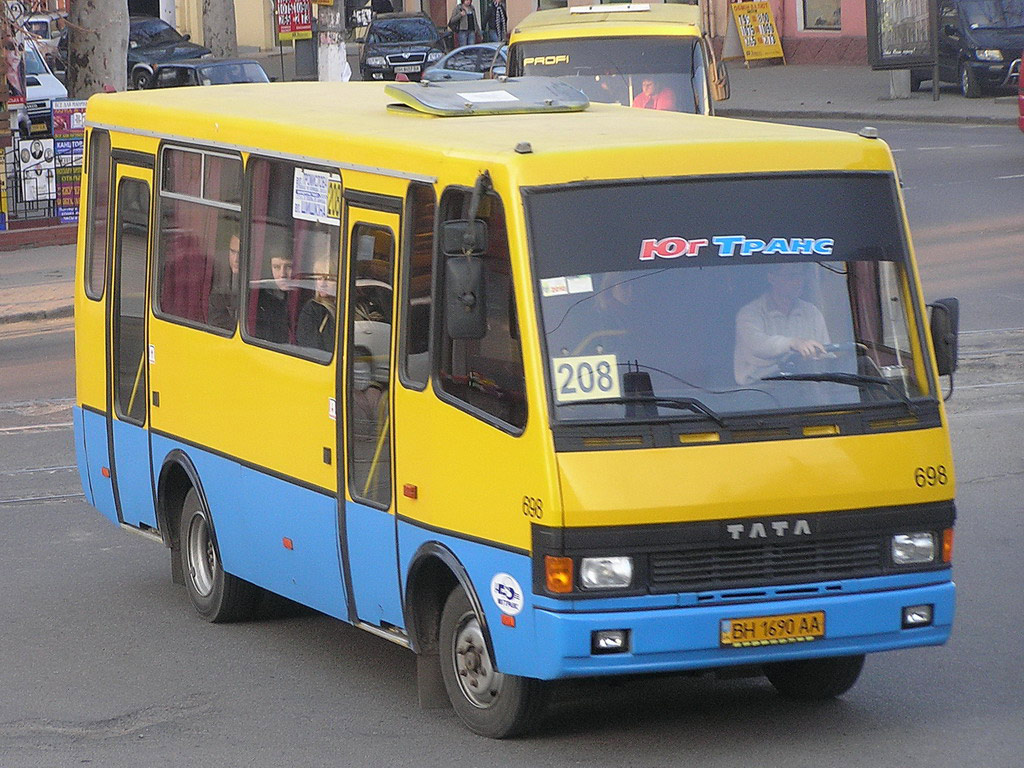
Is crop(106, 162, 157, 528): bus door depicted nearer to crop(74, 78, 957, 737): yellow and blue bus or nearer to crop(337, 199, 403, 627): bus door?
crop(74, 78, 957, 737): yellow and blue bus

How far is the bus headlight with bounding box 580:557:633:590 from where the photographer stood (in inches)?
250

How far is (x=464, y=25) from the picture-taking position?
49.9m

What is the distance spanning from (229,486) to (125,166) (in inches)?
76.9

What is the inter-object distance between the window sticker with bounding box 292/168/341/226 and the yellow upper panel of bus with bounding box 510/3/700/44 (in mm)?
13999

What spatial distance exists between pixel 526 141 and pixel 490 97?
1.43m

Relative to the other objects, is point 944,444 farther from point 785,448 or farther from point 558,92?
point 558,92

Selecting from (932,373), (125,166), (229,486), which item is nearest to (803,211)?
(932,373)

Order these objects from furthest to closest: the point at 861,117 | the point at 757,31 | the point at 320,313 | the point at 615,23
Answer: the point at 757,31 → the point at 861,117 → the point at 615,23 → the point at 320,313

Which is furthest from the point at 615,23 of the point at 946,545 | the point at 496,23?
the point at 496,23

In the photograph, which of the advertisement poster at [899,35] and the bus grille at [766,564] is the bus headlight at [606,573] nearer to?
the bus grille at [766,564]

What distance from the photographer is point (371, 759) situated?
22.2 feet

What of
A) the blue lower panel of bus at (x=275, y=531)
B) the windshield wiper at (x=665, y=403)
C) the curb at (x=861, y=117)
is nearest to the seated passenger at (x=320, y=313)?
the blue lower panel of bus at (x=275, y=531)

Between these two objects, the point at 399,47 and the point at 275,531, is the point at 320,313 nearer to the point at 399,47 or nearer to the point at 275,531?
the point at 275,531

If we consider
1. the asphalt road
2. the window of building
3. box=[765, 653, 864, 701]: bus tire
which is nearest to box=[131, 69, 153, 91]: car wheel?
the window of building
